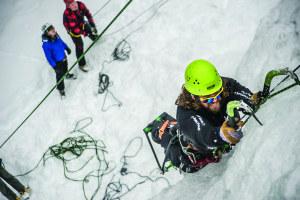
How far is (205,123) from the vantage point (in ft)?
6.95

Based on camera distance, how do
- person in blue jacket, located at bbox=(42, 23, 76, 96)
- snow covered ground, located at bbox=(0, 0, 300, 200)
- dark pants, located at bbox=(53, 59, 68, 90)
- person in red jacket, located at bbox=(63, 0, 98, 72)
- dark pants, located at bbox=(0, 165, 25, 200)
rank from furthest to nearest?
dark pants, located at bbox=(53, 59, 68, 90)
person in red jacket, located at bbox=(63, 0, 98, 72)
person in blue jacket, located at bbox=(42, 23, 76, 96)
dark pants, located at bbox=(0, 165, 25, 200)
snow covered ground, located at bbox=(0, 0, 300, 200)

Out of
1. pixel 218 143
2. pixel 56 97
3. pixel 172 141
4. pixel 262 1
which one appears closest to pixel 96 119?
pixel 56 97

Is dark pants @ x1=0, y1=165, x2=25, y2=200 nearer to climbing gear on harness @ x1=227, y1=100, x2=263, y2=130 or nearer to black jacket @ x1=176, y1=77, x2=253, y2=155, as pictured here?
black jacket @ x1=176, y1=77, x2=253, y2=155

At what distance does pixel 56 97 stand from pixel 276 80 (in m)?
4.80

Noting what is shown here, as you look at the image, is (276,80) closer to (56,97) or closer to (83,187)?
(83,187)

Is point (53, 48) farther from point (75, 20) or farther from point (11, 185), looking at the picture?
point (11, 185)

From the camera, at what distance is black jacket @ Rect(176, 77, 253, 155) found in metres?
1.98

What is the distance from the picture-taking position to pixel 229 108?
1.69m

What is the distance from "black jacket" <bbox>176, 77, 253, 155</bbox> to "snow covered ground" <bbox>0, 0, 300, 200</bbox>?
308 mm

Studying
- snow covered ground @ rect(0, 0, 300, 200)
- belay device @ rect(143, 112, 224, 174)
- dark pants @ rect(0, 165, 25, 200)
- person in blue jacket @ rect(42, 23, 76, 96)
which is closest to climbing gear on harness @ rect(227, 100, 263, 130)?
snow covered ground @ rect(0, 0, 300, 200)

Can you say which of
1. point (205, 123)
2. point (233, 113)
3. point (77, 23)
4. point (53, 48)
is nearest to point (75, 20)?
point (77, 23)

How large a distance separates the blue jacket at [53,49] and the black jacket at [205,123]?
3392mm

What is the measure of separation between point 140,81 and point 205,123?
315 cm

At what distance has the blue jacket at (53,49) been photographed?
447cm
